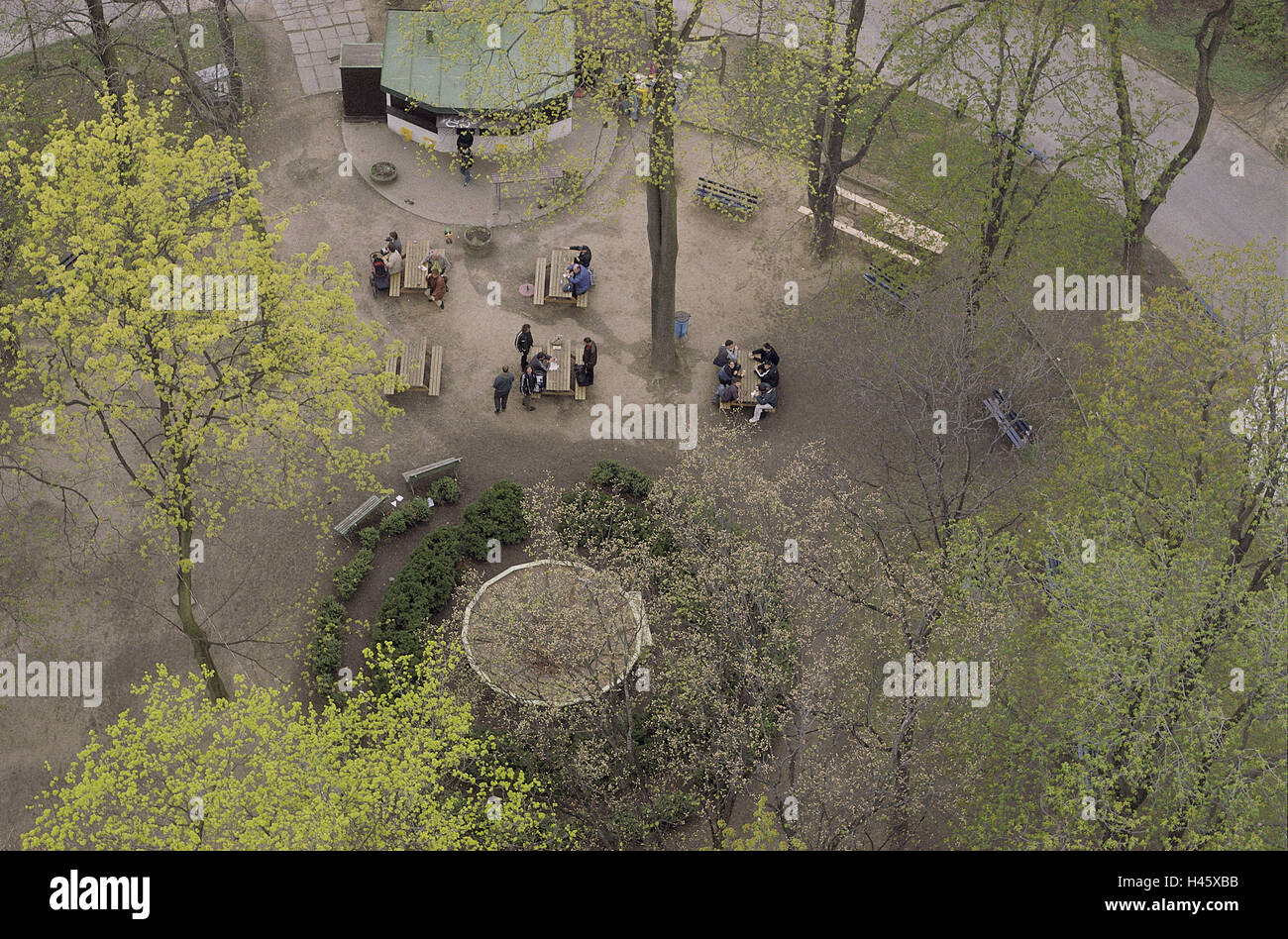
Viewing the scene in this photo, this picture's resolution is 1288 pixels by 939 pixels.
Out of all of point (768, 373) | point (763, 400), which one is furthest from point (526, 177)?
point (763, 400)

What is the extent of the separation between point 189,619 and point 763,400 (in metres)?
15.9

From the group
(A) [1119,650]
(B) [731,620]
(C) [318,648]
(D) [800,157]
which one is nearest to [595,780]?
(B) [731,620]

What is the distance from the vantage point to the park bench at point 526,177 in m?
42.4

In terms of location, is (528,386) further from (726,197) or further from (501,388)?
(726,197)

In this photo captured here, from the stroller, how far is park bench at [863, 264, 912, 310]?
45.5ft

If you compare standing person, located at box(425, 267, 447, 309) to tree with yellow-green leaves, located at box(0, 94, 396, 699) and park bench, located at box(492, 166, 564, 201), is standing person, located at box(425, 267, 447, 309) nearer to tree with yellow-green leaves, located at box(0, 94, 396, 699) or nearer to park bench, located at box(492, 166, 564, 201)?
park bench, located at box(492, 166, 564, 201)

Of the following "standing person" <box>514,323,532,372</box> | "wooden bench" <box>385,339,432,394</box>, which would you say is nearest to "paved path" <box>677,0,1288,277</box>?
"standing person" <box>514,323,532,372</box>

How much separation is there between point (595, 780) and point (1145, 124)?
907 inches

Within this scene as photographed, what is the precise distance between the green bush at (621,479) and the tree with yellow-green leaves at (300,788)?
803cm

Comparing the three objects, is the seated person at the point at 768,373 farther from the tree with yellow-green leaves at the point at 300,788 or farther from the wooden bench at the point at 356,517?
the tree with yellow-green leaves at the point at 300,788

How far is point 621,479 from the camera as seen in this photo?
1437 inches

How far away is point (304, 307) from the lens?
30.2 m

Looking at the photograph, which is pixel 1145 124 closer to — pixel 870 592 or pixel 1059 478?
pixel 1059 478

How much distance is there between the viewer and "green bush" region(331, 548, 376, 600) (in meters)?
34.5
